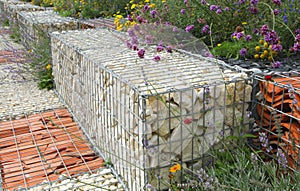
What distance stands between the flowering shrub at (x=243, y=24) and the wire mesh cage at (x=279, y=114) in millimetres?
598

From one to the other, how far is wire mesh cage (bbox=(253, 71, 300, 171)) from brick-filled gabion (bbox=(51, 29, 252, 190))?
0.08 m

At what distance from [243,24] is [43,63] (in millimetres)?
2434

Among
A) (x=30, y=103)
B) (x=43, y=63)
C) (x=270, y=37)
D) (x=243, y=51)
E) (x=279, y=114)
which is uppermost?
(x=270, y=37)

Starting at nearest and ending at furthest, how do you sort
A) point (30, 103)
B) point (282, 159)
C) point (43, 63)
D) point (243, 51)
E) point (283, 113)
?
point (282, 159), point (283, 113), point (243, 51), point (30, 103), point (43, 63)

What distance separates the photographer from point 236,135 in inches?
86.7

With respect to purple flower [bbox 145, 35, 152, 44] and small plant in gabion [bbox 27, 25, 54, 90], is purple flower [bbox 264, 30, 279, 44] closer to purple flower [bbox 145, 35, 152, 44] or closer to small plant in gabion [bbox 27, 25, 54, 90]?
purple flower [bbox 145, 35, 152, 44]

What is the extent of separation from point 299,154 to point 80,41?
227 cm

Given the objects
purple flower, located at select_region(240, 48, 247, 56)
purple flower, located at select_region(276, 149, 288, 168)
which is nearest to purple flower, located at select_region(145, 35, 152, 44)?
purple flower, located at select_region(240, 48, 247, 56)

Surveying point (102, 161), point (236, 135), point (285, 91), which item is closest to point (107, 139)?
point (102, 161)

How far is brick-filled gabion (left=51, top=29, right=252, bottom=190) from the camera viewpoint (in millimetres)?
2002

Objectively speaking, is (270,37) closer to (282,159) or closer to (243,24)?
(243,24)

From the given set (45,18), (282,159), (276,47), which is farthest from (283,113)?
(45,18)

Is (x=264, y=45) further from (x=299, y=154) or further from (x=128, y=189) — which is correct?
(x=128, y=189)

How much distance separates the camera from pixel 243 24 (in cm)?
327
